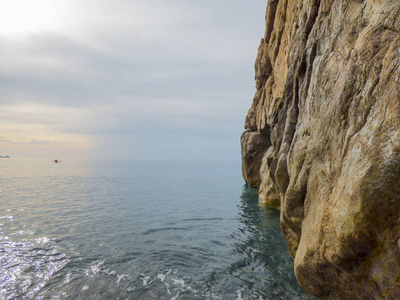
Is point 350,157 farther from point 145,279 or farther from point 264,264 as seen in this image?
point 145,279

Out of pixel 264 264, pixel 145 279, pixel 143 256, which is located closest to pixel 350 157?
pixel 264 264

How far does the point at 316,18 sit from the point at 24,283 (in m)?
19.0

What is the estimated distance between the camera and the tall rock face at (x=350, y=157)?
5.52 metres

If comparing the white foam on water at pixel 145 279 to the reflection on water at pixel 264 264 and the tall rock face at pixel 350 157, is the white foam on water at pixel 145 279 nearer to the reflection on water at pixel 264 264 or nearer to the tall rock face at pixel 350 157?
the reflection on water at pixel 264 264

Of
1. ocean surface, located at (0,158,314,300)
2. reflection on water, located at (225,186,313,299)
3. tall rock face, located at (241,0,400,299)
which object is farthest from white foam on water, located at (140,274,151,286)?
tall rock face, located at (241,0,400,299)

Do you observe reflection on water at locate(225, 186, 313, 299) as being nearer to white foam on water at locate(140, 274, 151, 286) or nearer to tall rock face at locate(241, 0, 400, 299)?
tall rock face at locate(241, 0, 400, 299)

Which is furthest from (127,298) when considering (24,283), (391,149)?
(391,149)

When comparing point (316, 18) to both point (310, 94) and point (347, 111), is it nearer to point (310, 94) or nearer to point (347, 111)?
point (310, 94)

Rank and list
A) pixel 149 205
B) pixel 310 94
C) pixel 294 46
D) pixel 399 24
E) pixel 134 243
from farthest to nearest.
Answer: pixel 149 205, pixel 134 243, pixel 294 46, pixel 310 94, pixel 399 24

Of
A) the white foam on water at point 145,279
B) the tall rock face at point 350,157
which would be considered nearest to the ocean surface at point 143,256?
the white foam on water at point 145,279

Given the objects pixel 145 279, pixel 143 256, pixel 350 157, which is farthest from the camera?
pixel 143 256

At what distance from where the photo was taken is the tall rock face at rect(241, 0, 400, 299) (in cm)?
552

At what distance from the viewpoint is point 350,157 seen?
6.55 metres

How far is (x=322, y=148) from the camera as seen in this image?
8602 mm
